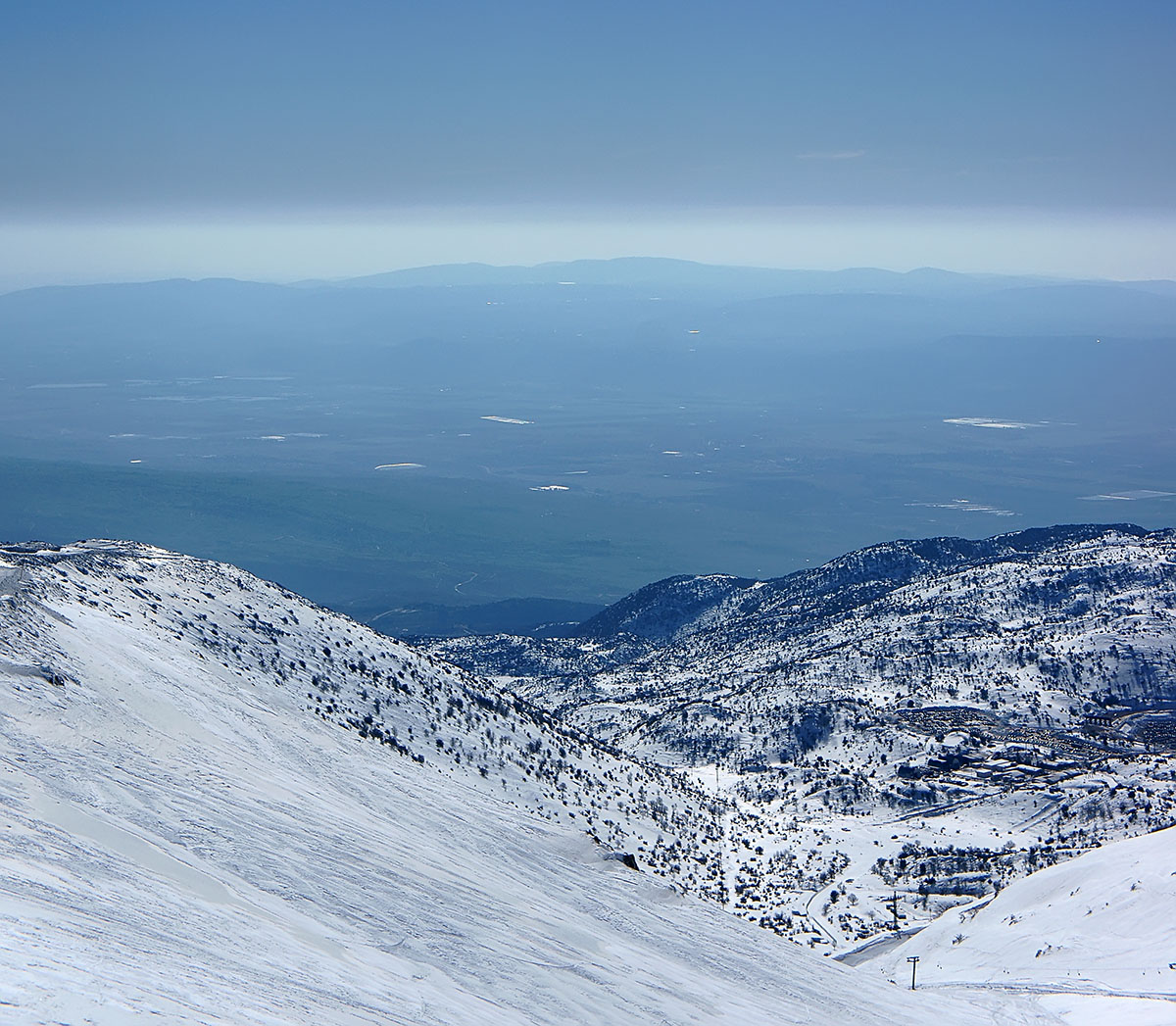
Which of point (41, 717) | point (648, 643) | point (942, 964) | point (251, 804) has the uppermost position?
point (41, 717)

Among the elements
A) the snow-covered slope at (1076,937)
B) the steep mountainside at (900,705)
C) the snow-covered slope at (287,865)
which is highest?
the snow-covered slope at (287,865)

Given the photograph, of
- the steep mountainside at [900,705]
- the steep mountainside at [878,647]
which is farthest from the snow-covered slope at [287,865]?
the steep mountainside at [878,647]

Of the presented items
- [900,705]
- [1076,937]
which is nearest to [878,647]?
[900,705]

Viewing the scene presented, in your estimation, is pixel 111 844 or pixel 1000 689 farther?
pixel 1000 689

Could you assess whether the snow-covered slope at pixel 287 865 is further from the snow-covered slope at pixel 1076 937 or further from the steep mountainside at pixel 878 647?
the steep mountainside at pixel 878 647

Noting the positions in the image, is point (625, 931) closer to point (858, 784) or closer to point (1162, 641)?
point (858, 784)

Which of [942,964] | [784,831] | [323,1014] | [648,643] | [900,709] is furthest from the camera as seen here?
[648,643]

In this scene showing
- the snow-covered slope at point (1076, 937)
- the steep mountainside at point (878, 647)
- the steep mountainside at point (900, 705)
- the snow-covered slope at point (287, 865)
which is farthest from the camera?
the steep mountainside at point (878, 647)

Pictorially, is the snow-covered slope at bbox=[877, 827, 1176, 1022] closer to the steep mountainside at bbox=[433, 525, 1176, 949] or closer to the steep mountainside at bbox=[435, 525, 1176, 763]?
the steep mountainside at bbox=[433, 525, 1176, 949]

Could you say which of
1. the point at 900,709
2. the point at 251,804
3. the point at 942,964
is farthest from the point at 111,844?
the point at 900,709
